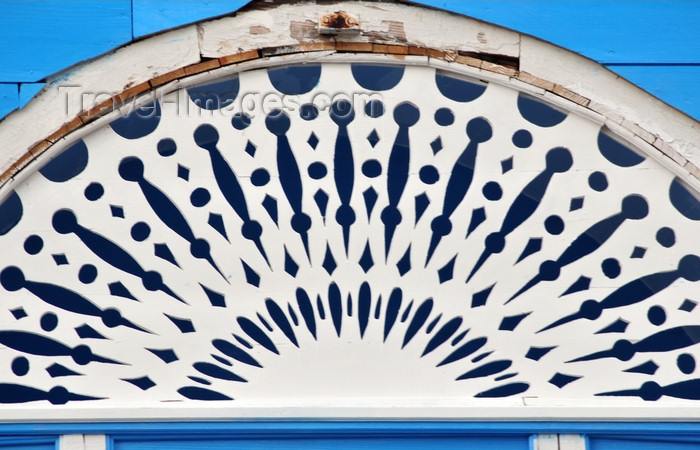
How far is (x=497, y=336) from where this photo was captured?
2.38 m

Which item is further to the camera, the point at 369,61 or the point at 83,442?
the point at 369,61

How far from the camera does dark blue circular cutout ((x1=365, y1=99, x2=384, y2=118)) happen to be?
2447 mm

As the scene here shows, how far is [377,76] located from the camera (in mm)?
2469

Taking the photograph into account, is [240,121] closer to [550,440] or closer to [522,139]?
[522,139]

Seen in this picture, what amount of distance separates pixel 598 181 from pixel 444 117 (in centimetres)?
46

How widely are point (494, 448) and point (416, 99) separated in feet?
3.21

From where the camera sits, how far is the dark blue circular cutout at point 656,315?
238cm

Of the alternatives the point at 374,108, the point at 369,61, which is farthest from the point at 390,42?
the point at 374,108

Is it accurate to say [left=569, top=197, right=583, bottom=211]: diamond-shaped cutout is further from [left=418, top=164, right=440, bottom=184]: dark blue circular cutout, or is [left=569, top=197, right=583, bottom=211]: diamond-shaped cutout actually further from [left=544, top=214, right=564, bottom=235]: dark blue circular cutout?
[left=418, top=164, right=440, bottom=184]: dark blue circular cutout

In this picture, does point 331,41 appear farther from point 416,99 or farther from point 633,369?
point 633,369

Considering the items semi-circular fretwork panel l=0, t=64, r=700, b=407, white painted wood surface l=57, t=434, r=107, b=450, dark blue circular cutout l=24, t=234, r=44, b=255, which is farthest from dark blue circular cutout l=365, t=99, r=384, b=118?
white painted wood surface l=57, t=434, r=107, b=450

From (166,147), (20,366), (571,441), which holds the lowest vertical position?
(571,441)

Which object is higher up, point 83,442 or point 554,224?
point 554,224

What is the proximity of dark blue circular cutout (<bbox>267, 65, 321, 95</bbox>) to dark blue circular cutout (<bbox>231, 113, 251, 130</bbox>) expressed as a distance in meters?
0.12
